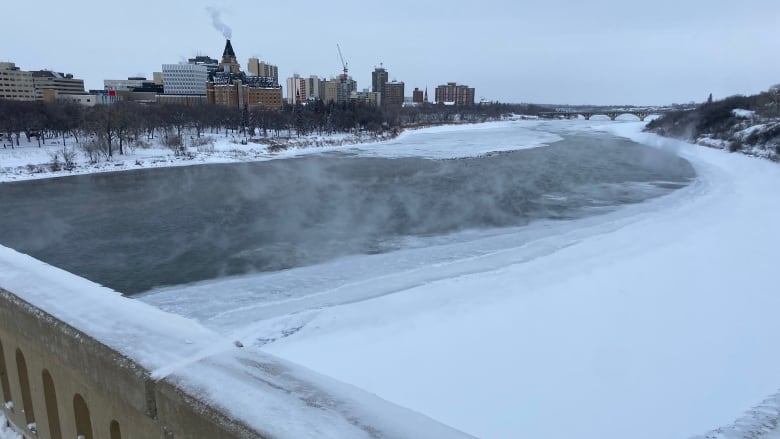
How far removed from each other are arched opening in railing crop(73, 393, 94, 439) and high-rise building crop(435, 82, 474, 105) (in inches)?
7453

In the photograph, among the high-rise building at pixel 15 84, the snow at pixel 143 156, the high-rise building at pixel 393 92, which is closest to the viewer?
the snow at pixel 143 156

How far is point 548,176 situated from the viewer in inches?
1041

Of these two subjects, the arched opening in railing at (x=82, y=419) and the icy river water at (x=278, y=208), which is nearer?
the arched opening in railing at (x=82, y=419)

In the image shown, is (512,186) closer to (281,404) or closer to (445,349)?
(445,349)

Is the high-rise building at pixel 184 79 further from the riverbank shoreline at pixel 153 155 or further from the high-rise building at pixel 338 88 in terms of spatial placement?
the riverbank shoreline at pixel 153 155

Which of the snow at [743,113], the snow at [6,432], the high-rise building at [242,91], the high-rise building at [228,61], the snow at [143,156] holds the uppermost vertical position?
the high-rise building at [228,61]

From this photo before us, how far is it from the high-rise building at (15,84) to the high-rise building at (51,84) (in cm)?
200

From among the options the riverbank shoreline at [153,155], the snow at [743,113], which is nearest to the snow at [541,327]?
the riverbank shoreline at [153,155]

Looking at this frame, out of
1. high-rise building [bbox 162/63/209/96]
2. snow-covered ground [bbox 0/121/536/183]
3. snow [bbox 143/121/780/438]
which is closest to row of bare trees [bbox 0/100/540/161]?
snow-covered ground [bbox 0/121/536/183]

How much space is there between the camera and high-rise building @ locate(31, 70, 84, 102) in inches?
3893

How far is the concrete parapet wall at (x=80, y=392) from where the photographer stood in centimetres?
212

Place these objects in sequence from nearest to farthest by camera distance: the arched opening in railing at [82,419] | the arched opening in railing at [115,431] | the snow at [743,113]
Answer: the arched opening in railing at [115,431]
the arched opening in railing at [82,419]
the snow at [743,113]

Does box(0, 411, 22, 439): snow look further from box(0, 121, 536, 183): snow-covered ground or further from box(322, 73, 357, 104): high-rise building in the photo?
box(322, 73, 357, 104): high-rise building

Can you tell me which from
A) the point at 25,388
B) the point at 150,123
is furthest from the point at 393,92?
the point at 25,388
